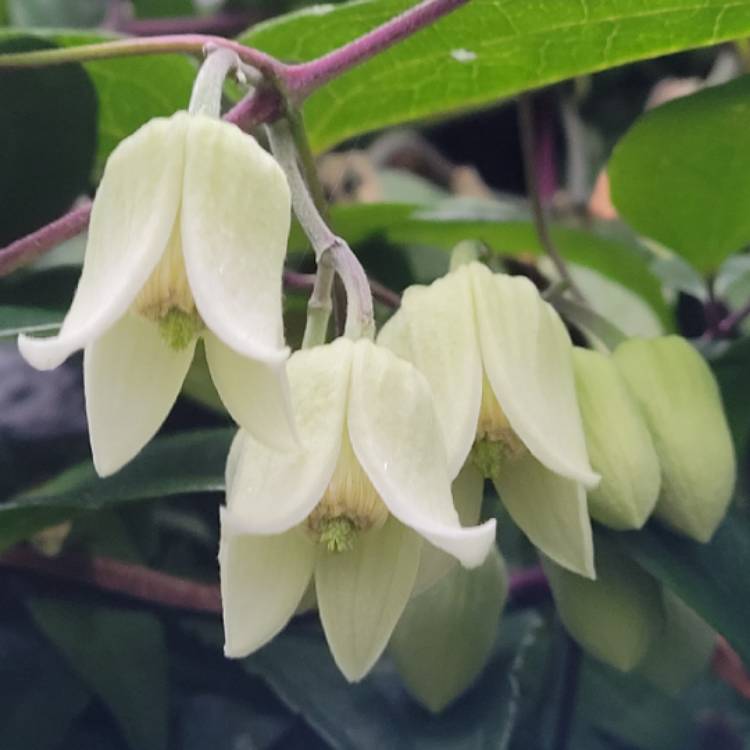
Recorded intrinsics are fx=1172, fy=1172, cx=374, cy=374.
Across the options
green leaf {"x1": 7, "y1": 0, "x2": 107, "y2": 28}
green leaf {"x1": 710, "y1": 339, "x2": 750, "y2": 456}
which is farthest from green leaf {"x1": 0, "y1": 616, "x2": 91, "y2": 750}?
green leaf {"x1": 7, "y1": 0, "x2": 107, "y2": 28}

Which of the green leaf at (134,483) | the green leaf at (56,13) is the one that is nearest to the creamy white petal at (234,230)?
the green leaf at (134,483)

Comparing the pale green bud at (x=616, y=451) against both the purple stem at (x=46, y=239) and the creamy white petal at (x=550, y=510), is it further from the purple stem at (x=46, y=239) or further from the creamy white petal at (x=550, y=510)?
the purple stem at (x=46, y=239)

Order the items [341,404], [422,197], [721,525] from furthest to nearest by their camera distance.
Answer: [422,197] < [721,525] < [341,404]

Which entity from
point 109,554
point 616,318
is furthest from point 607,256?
point 109,554

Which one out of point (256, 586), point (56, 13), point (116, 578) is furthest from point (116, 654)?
point (56, 13)

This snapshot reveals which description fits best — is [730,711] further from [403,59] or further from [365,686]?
[403,59]

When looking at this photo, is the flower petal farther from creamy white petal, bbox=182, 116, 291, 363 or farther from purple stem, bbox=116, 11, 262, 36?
purple stem, bbox=116, 11, 262, 36
